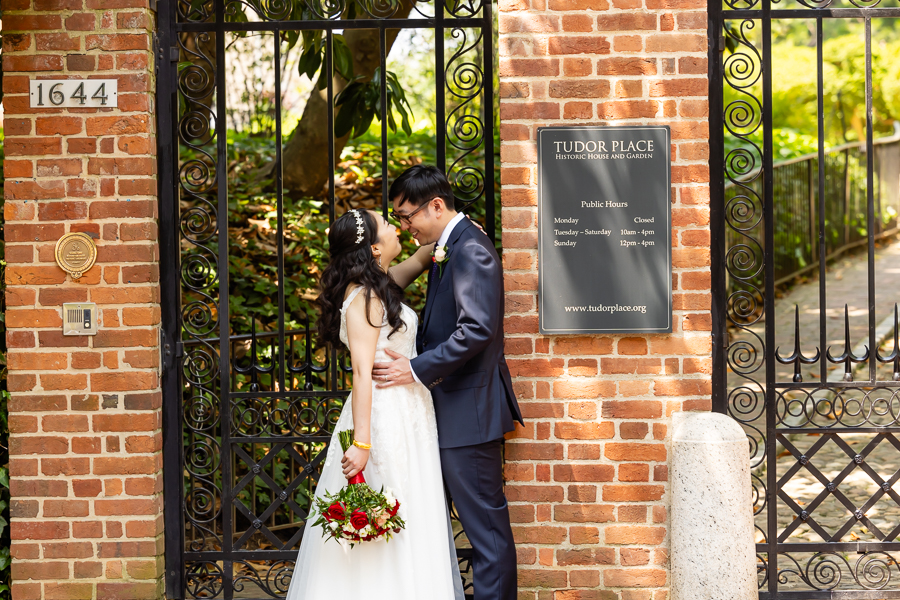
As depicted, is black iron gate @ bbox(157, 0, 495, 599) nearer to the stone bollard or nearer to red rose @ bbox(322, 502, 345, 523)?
red rose @ bbox(322, 502, 345, 523)

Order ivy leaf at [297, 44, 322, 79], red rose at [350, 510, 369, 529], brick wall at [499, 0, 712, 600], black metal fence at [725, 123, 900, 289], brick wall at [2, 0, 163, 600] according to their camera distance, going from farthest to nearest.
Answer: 1. black metal fence at [725, 123, 900, 289]
2. ivy leaf at [297, 44, 322, 79]
3. brick wall at [2, 0, 163, 600]
4. brick wall at [499, 0, 712, 600]
5. red rose at [350, 510, 369, 529]

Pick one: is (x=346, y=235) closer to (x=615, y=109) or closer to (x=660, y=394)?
(x=615, y=109)

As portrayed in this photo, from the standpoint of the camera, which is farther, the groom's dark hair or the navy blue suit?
the groom's dark hair

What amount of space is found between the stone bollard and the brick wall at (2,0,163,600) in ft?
8.09

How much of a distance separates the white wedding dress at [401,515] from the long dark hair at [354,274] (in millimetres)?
54

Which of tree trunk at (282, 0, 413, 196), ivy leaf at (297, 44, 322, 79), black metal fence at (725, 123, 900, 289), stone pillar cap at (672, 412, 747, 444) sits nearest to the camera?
stone pillar cap at (672, 412, 747, 444)

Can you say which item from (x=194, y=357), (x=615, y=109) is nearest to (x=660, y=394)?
(x=615, y=109)

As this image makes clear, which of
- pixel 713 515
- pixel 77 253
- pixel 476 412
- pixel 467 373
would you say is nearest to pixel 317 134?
pixel 77 253

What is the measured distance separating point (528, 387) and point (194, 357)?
5.54 feet

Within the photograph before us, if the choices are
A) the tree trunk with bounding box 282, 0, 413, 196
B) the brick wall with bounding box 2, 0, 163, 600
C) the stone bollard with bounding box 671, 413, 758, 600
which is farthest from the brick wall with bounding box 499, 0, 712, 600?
the tree trunk with bounding box 282, 0, 413, 196

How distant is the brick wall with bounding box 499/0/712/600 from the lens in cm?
377

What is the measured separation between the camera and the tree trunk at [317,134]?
643 centimetres

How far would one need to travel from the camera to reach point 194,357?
412 centimetres

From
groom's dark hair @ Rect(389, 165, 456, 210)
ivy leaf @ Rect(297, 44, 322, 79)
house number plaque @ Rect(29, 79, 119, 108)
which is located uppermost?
ivy leaf @ Rect(297, 44, 322, 79)
